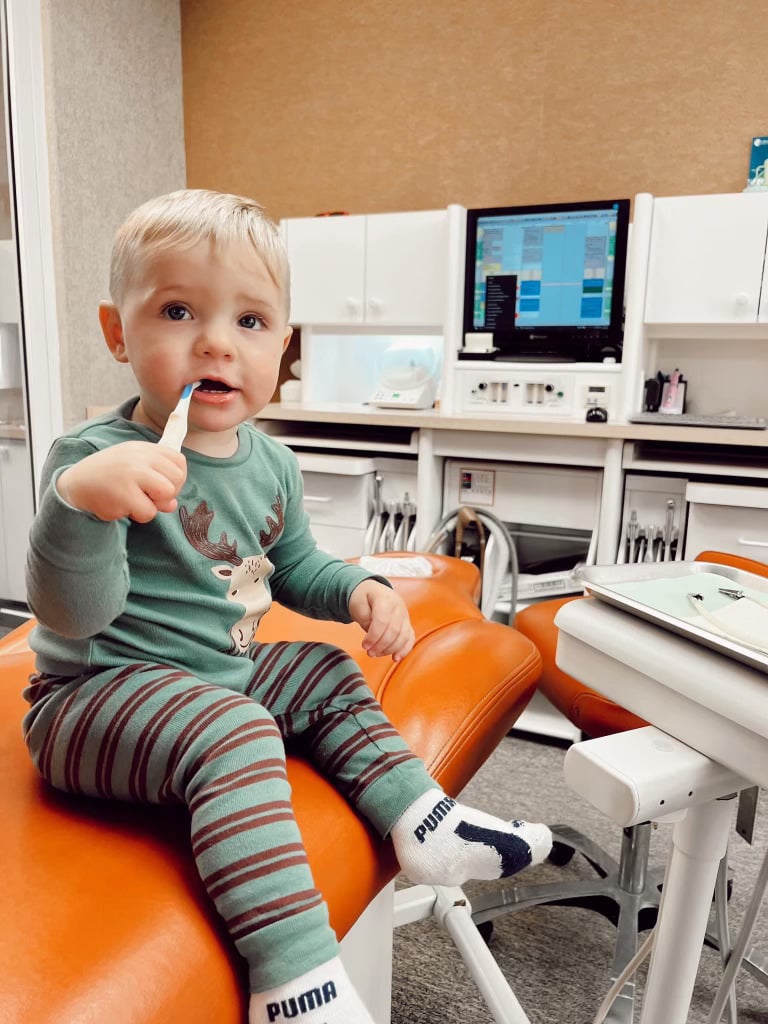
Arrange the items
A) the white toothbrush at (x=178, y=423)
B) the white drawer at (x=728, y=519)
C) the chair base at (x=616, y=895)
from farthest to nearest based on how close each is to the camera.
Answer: the white drawer at (x=728, y=519) < the chair base at (x=616, y=895) < the white toothbrush at (x=178, y=423)

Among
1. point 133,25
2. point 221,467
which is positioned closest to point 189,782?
point 221,467

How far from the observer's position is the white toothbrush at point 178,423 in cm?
63

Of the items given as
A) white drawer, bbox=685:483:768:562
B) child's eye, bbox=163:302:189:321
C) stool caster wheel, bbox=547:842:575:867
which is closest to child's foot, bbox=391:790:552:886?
child's eye, bbox=163:302:189:321

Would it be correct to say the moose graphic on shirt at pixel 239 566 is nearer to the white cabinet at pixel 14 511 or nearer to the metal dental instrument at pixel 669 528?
the metal dental instrument at pixel 669 528

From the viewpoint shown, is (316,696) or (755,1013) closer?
(316,696)

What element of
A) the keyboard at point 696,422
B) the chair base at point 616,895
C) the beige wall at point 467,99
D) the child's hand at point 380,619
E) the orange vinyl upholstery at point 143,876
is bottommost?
the chair base at point 616,895

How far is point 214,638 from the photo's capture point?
2.50 feet

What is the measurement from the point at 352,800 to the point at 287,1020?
0.22m

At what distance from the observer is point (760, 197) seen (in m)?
2.09

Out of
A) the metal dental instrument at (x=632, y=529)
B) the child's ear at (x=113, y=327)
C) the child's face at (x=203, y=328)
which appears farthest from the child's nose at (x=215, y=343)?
the metal dental instrument at (x=632, y=529)

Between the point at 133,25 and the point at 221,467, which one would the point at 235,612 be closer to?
the point at 221,467

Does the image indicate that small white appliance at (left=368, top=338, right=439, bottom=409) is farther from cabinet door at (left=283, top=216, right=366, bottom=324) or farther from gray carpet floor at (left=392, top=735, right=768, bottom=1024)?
gray carpet floor at (left=392, top=735, right=768, bottom=1024)

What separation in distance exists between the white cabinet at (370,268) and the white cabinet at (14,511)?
116 cm

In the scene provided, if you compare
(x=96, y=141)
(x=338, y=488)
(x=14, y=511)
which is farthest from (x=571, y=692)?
(x=96, y=141)
